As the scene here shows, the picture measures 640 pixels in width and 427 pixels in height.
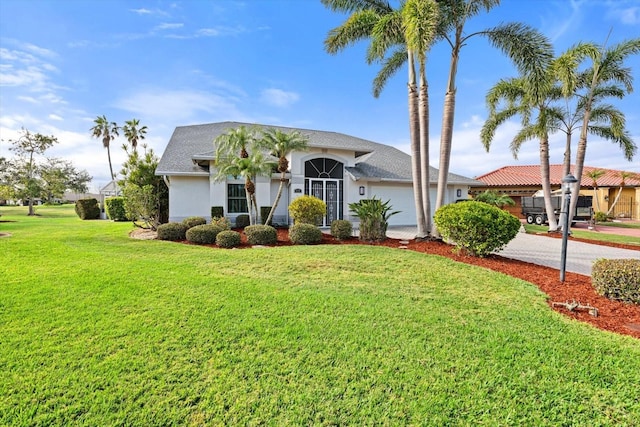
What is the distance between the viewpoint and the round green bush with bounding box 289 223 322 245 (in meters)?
11.6

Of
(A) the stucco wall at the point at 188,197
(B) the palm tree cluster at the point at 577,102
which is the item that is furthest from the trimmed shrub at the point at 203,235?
(B) the palm tree cluster at the point at 577,102

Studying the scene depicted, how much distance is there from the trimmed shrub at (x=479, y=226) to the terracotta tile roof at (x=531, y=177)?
24.7 metres

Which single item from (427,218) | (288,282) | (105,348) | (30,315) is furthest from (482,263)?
(30,315)

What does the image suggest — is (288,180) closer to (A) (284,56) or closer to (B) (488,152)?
(A) (284,56)

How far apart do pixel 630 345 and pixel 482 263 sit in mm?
4515

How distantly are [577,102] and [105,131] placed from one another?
49939 millimetres

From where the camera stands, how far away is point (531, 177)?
32.8m

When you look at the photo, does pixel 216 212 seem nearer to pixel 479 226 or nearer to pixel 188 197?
pixel 188 197

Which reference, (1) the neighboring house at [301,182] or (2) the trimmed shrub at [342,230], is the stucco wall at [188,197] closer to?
(1) the neighboring house at [301,182]

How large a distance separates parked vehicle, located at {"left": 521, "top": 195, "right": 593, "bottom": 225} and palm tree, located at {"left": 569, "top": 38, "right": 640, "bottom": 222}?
7014 mm

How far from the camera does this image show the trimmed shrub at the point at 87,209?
26703 millimetres

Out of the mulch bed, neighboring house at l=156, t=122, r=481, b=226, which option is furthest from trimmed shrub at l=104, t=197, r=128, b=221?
the mulch bed

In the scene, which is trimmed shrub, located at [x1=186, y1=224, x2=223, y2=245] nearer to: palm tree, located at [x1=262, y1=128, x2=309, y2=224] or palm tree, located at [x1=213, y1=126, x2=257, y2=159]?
palm tree, located at [x1=262, y1=128, x2=309, y2=224]

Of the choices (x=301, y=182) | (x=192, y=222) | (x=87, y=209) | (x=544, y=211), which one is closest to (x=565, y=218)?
(x=301, y=182)
